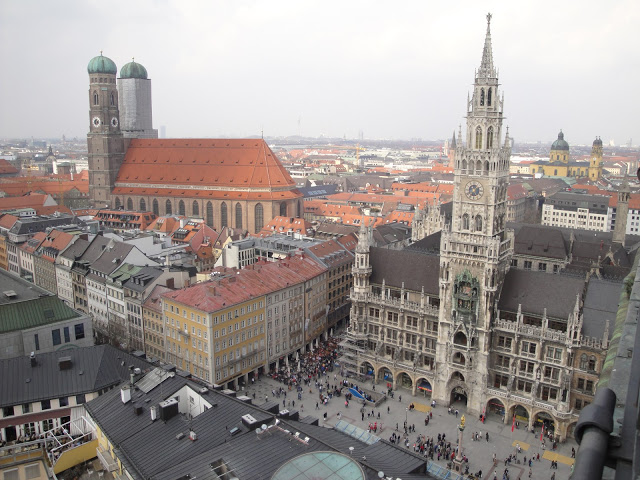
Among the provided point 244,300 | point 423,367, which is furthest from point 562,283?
point 244,300

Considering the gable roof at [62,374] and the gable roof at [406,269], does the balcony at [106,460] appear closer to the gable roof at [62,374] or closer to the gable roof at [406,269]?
the gable roof at [62,374]

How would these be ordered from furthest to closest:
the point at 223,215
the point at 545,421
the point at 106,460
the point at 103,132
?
the point at 103,132 < the point at 223,215 < the point at 545,421 < the point at 106,460

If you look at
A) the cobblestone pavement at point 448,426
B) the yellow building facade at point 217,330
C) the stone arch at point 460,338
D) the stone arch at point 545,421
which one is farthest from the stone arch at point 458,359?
the yellow building facade at point 217,330

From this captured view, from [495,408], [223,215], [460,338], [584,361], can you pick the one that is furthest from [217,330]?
[223,215]

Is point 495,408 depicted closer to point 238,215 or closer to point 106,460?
point 106,460

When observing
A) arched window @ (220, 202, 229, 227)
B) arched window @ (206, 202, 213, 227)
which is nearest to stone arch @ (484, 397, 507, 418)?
arched window @ (220, 202, 229, 227)

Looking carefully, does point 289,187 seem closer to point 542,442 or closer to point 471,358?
point 471,358
